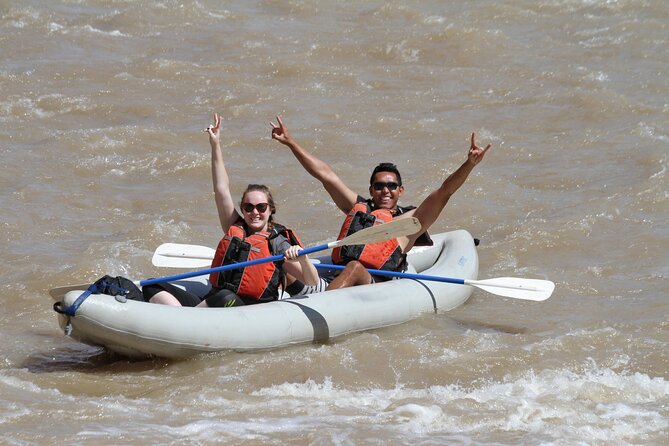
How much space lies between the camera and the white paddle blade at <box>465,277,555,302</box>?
5.76 metres

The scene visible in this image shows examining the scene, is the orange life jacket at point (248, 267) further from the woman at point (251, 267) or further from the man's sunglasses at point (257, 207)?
the man's sunglasses at point (257, 207)

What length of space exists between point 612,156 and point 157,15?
6.26 m

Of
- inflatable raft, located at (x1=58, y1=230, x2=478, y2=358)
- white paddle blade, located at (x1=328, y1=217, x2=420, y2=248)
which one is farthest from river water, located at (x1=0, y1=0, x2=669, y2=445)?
white paddle blade, located at (x1=328, y1=217, x2=420, y2=248)

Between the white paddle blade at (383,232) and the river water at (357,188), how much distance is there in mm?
498

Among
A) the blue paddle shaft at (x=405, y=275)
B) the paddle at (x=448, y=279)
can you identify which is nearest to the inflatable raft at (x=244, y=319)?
the blue paddle shaft at (x=405, y=275)

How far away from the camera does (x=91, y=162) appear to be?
8719 millimetres

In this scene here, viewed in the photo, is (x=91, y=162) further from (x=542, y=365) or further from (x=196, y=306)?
(x=542, y=365)

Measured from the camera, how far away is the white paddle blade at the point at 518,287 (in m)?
5.76

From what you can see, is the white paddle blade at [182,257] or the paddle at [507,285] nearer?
the paddle at [507,285]

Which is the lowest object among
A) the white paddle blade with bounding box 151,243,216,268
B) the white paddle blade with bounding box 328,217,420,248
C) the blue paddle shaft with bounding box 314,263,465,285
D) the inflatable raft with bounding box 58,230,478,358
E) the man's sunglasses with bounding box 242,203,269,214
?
the inflatable raft with bounding box 58,230,478,358

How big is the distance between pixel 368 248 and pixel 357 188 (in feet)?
8.87

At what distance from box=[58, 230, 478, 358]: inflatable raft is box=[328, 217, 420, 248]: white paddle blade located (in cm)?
27

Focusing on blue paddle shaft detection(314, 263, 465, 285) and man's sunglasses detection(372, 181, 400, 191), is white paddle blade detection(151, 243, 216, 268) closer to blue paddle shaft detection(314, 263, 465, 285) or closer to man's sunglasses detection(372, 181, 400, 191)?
blue paddle shaft detection(314, 263, 465, 285)

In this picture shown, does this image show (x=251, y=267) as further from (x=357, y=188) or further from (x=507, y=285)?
(x=357, y=188)
